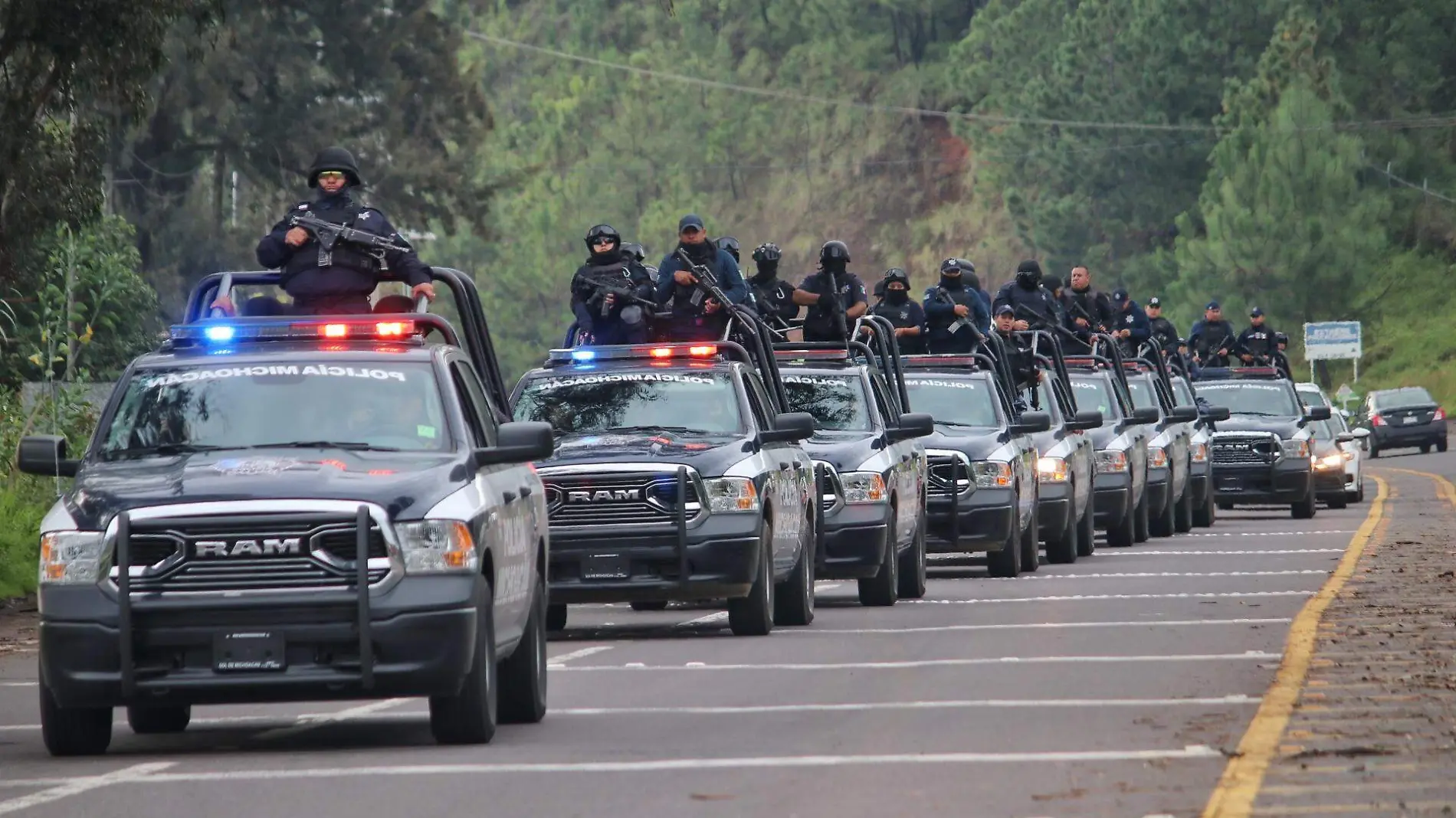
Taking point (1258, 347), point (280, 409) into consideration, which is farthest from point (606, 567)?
point (1258, 347)

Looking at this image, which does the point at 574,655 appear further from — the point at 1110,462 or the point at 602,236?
the point at 1110,462

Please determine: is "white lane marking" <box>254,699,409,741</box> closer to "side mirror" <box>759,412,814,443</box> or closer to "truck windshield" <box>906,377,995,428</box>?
"side mirror" <box>759,412,814,443</box>

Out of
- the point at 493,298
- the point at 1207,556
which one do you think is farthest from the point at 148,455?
the point at 493,298

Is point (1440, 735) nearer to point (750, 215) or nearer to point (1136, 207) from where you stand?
point (1136, 207)

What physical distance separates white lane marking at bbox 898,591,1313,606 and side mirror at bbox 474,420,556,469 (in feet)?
30.5

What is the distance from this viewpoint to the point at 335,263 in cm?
1498

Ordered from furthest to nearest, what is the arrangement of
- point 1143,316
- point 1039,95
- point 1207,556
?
1. point 1039,95
2. point 1143,316
3. point 1207,556

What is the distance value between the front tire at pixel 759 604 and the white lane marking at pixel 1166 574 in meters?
6.53

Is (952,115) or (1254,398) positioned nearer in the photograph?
(1254,398)

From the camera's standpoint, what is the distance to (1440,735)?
1112cm

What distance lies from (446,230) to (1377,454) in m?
28.3

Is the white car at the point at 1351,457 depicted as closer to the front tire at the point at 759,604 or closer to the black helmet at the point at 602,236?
the black helmet at the point at 602,236

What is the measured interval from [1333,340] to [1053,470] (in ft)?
173

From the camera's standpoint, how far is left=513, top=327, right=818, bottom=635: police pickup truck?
57.7 feet
